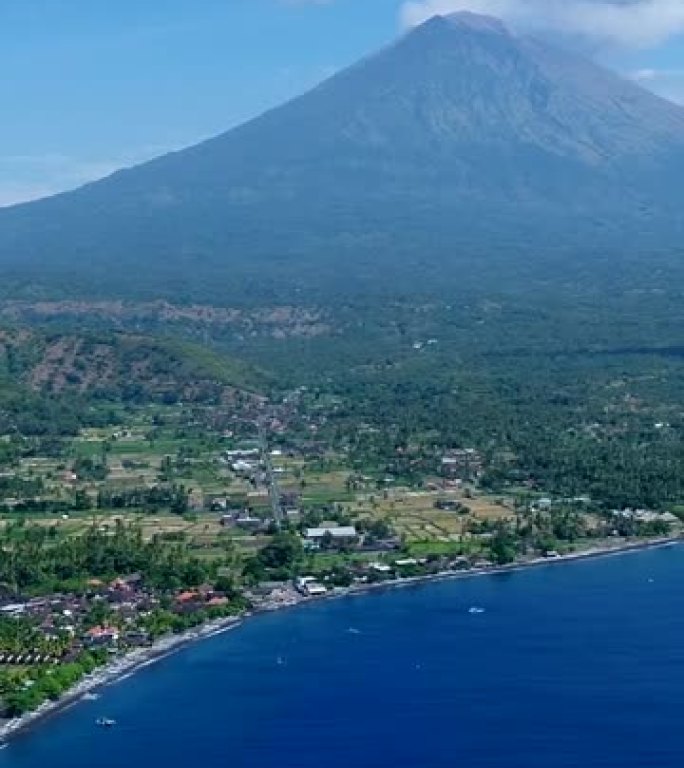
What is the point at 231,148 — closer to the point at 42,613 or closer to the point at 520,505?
Answer: the point at 520,505

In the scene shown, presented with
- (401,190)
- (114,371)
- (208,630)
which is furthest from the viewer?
(401,190)

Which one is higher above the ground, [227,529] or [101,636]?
[101,636]

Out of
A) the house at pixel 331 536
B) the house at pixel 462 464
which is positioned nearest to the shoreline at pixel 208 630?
the house at pixel 331 536

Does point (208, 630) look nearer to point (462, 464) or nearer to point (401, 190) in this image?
point (462, 464)

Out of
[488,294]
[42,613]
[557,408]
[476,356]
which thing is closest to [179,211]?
[488,294]

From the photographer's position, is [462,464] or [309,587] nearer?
[309,587]

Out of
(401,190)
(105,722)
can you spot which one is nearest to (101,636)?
(105,722)

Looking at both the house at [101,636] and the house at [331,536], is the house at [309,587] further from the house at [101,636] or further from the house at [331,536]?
the house at [101,636]
